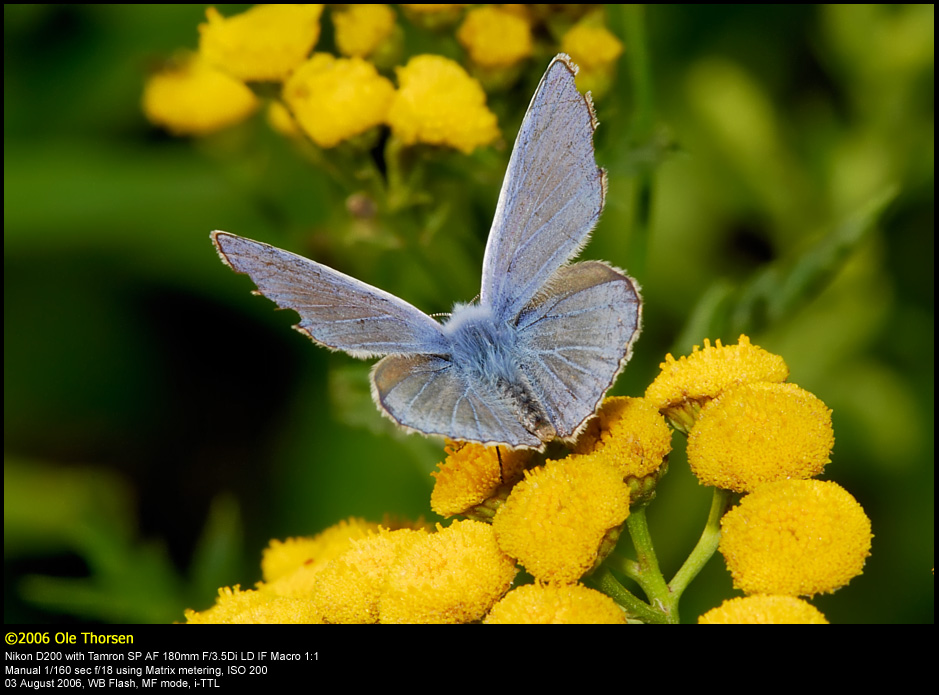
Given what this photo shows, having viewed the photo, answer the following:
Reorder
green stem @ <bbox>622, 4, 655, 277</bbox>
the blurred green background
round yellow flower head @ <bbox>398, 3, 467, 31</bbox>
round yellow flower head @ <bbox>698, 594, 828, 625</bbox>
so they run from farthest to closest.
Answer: the blurred green background → round yellow flower head @ <bbox>398, 3, 467, 31</bbox> → green stem @ <bbox>622, 4, 655, 277</bbox> → round yellow flower head @ <bbox>698, 594, 828, 625</bbox>

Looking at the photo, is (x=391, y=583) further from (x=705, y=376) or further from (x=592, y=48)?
(x=592, y=48)

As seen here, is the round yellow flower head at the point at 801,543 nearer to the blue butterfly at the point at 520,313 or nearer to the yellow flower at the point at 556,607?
the yellow flower at the point at 556,607

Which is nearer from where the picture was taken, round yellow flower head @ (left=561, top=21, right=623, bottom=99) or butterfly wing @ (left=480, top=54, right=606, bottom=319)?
butterfly wing @ (left=480, top=54, right=606, bottom=319)

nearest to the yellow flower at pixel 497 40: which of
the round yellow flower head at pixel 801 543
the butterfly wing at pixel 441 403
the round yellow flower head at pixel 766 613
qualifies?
the butterfly wing at pixel 441 403

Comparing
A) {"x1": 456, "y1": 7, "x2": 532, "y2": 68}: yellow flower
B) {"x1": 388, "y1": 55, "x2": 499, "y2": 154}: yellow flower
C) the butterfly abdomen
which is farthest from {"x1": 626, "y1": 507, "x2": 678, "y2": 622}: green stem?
{"x1": 456, "y1": 7, "x2": 532, "y2": 68}: yellow flower

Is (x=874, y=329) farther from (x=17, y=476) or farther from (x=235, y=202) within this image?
(x=17, y=476)

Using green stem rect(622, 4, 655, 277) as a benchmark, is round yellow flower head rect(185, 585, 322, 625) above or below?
below

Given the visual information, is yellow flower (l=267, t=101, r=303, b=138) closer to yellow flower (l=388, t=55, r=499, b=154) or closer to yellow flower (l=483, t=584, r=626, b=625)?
yellow flower (l=388, t=55, r=499, b=154)
